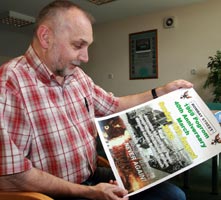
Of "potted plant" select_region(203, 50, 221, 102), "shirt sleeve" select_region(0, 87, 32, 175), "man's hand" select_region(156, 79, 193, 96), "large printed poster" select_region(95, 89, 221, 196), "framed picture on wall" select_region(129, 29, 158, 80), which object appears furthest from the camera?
"framed picture on wall" select_region(129, 29, 158, 80)

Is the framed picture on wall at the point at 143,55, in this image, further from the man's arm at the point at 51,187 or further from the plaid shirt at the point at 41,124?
the man's arm at the point at 51,187

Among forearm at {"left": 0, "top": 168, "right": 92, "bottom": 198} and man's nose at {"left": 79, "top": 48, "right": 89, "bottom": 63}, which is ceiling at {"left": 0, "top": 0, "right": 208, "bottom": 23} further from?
forearm at {"left": 0, "top": 168, "right": 92, "bottom": 198}

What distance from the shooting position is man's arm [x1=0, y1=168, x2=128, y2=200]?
0.80 meters

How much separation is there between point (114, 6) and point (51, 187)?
4.59 metres

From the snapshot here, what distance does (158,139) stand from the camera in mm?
998

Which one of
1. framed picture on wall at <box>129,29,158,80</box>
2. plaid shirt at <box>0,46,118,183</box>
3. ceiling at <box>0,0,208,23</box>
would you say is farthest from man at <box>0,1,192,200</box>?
framed picture on wall at <box>129,29,158,80</box>

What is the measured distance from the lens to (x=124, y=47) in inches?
225

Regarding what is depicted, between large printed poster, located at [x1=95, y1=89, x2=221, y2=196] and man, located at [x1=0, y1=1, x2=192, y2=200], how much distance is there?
0.28 ft

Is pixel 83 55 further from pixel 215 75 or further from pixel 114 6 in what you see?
pixel 114 6

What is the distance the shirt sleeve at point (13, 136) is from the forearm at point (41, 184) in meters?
0.03

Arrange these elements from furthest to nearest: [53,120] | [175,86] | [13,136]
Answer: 1. [175,86]
2. [53,120]
3. [13,136]

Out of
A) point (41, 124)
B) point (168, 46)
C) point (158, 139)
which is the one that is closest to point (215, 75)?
point (168, 46)

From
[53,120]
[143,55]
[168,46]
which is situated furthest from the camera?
[143,55]

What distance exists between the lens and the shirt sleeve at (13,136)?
0.78 m
